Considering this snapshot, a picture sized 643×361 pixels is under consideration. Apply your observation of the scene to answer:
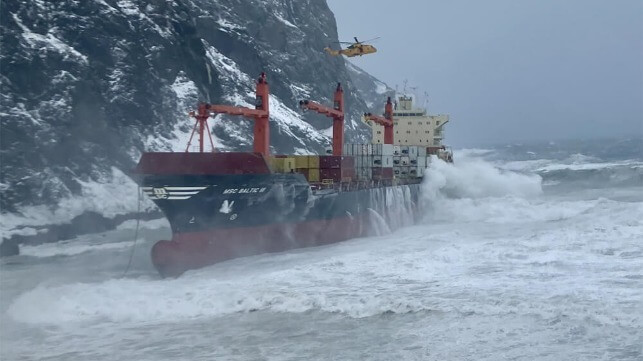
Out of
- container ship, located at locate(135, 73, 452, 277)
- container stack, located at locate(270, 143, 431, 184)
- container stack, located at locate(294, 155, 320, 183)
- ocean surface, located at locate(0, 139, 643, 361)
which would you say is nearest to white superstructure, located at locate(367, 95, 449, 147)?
container stack, located at locate(270, 143, 431, 184)

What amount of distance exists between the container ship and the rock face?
12661 millimetres

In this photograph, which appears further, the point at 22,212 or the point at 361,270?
the point at 22,212

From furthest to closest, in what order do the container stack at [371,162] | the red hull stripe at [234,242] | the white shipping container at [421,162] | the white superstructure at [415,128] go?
Answer: the white superstructure at [415,128]
the white shipping container at [421,162]
the container stack at [371,162]
the red hull stripe at [234,242]

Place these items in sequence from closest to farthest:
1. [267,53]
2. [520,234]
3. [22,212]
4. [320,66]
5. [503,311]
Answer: [503,311] < [520,234] < [22,212] < [267,53] < [320,66]

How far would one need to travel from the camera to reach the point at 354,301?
15.9m

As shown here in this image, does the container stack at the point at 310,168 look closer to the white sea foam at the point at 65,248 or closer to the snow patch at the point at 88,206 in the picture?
the snow patch at the point at 88,206

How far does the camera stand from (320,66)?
7662 centimetres

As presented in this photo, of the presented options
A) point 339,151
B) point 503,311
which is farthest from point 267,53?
point 503,311

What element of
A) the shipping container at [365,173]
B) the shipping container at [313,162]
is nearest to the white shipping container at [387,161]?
the shipping container at [365,173]

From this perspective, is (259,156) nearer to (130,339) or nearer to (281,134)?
(130,339)

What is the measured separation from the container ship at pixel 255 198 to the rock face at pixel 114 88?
1266 centimetres

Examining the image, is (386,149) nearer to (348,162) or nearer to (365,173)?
(365,173)

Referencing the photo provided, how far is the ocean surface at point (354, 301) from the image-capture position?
12.8m

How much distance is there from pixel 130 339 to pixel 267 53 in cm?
5828
